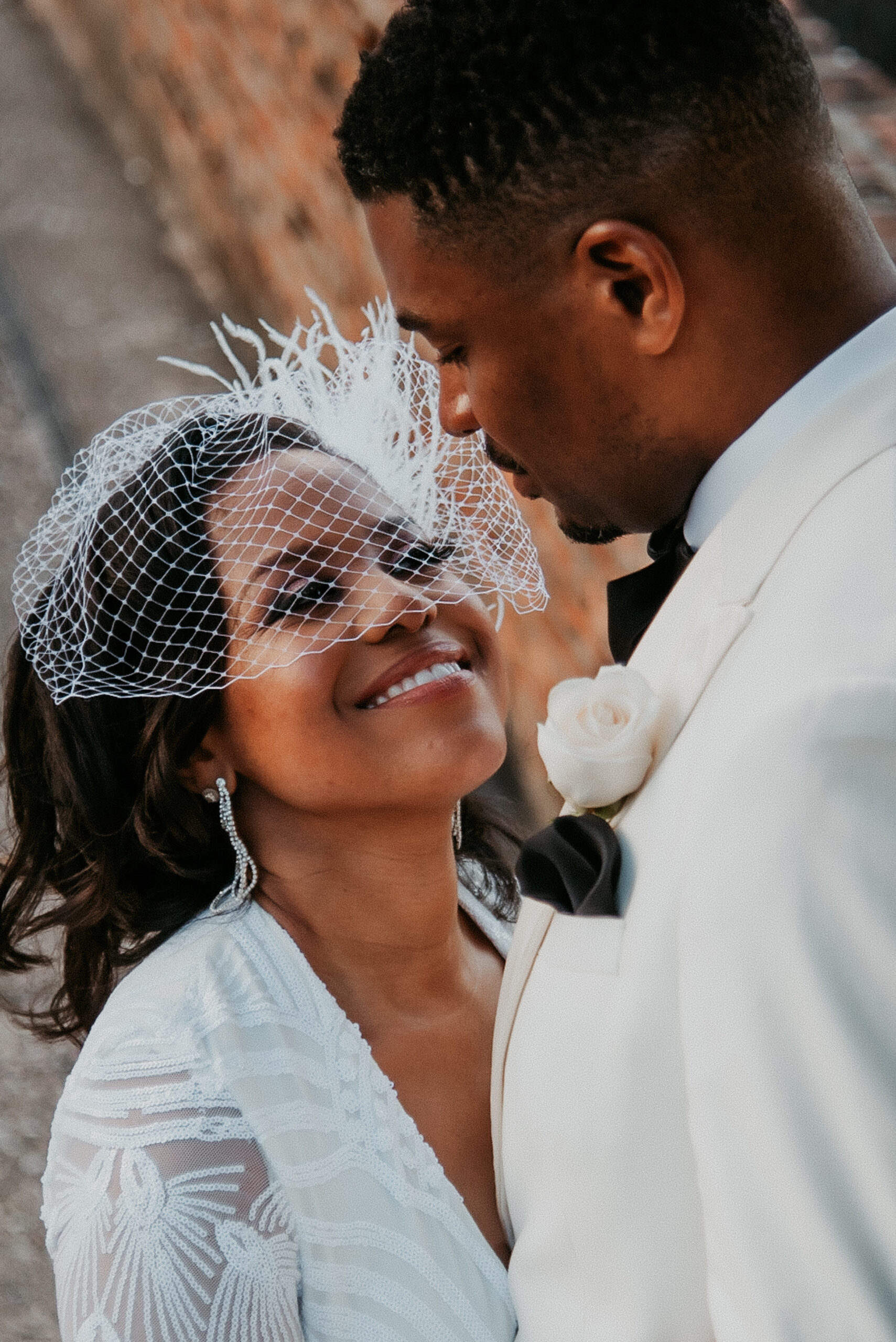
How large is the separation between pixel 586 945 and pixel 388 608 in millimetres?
878

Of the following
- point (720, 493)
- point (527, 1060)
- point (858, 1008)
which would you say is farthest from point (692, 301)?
point (527, 1060)

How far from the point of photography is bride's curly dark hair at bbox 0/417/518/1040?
86.4 inches

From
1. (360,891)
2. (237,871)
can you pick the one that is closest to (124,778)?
(237,871)

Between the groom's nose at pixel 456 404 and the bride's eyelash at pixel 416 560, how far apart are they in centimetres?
53

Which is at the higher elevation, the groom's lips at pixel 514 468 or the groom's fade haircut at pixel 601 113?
A: the groom's fade haircut at pixel 601 113

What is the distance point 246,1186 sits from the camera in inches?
71.2

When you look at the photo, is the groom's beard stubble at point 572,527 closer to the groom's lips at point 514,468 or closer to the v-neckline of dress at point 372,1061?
the groom's lips at point 514,468

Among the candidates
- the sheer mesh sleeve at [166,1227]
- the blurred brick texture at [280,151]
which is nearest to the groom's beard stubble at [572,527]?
the sheer mesh sleeve at [166,1227]

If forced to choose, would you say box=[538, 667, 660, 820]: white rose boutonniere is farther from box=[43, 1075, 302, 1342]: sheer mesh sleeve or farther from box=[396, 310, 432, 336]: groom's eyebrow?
box=[43, 1075, 302, 1342]: sheer mesh sleeve

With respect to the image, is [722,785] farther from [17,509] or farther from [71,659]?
[17,509]

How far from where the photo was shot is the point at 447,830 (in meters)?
2.30

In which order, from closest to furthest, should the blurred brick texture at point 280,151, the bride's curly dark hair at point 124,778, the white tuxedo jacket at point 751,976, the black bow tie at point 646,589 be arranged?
the white tuxedo jacket at point 751,976, the black bow tie at point 646,589, the bride's curly dark hair at point 124,778, the blurred brick texture at point 280,151

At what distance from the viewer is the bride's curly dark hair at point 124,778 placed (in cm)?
220

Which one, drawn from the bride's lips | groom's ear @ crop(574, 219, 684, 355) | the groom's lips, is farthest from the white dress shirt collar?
the bride's lips
